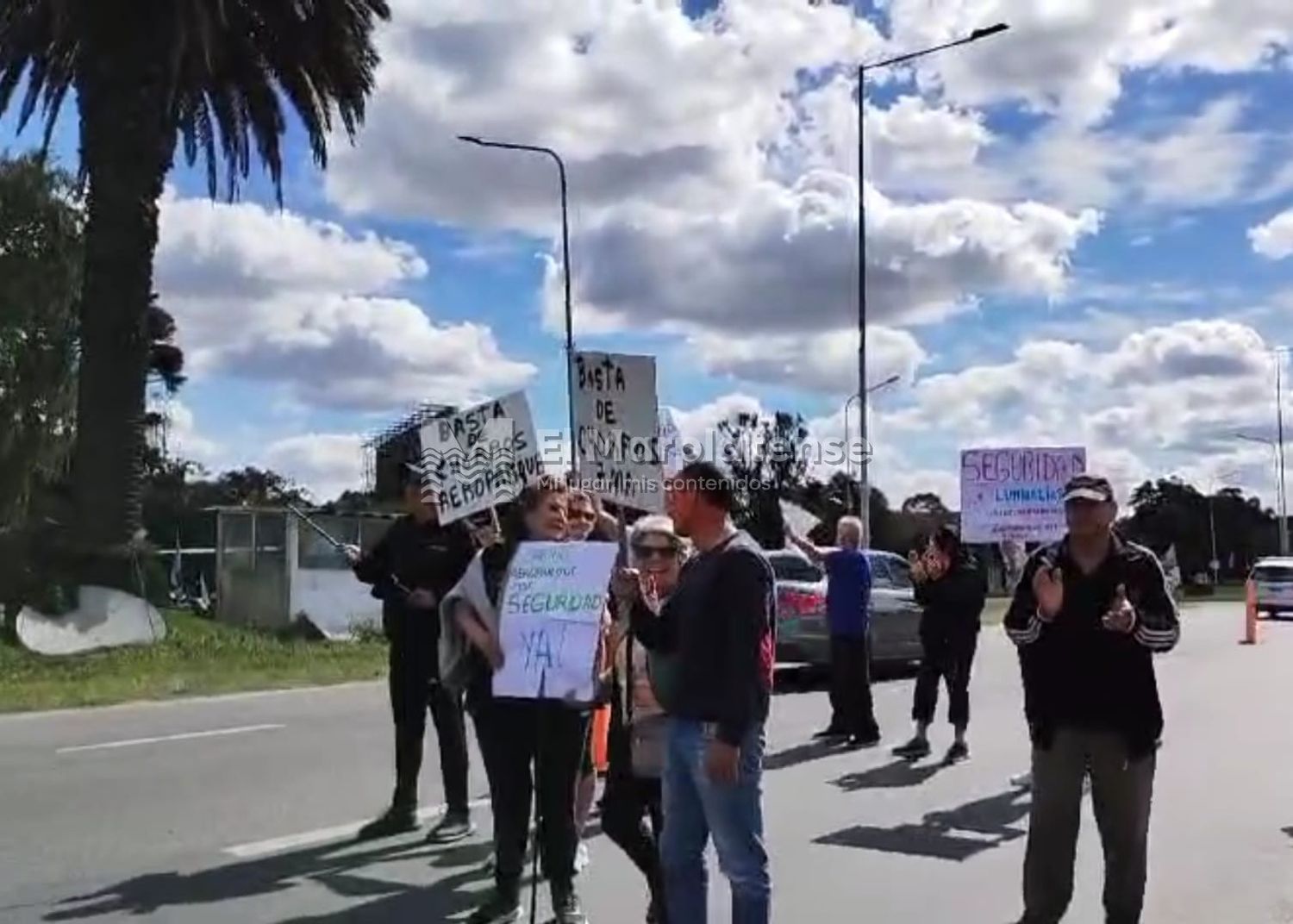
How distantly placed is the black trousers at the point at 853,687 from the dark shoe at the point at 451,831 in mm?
4965

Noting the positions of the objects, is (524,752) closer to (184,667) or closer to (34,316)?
(184,667)

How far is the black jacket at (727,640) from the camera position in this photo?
17.8 ft

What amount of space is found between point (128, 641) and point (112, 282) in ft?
16.1

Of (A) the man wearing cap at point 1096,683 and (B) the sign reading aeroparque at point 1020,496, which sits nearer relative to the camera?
(A) the man wearing cap at point 1096,683

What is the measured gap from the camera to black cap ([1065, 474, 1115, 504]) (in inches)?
241

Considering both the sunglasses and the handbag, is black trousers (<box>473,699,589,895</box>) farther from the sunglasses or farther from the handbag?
the sunglasses

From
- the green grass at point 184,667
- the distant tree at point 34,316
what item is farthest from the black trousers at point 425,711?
the distant tree at point 34,316

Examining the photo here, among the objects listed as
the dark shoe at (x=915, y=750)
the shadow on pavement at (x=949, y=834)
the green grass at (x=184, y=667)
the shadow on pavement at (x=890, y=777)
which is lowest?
the shadow on pavement at (x=949, y=834)

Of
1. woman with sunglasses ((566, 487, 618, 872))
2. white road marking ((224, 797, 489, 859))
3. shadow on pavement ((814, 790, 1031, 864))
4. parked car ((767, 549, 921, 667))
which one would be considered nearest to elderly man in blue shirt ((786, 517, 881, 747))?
shadow on pavement ((814, 790, 1031, 864))

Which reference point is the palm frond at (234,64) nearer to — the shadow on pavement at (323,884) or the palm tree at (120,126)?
the palm tree at (120,126)

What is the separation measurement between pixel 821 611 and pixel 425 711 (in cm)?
1003

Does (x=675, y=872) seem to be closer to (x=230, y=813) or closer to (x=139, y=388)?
(x=230, y=813)

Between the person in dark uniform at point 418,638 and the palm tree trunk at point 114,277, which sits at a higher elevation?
the palm tree trunk at point 114,277

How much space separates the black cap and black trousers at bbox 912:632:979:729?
19.9 ft
